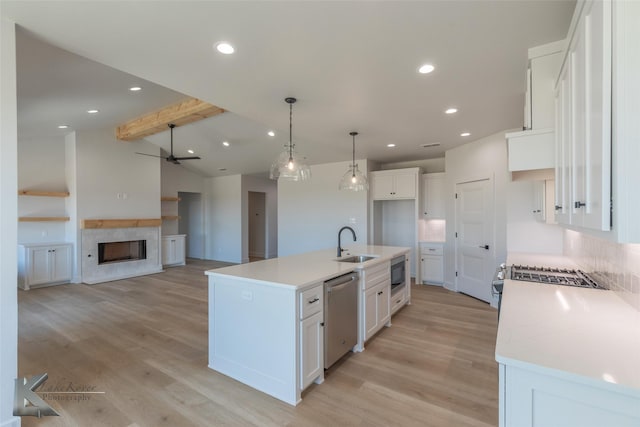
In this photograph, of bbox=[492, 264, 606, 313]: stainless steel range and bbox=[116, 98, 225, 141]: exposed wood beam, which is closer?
bbox=[492, 264, 606, 313]: stainless steel range

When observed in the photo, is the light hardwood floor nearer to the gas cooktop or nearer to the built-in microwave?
the built-in microwave

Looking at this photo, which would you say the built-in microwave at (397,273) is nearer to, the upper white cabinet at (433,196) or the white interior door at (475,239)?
the white interior door at (475,239)

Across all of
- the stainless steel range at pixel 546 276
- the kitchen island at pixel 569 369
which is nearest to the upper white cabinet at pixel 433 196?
the stainless steel range at pixel 546 276

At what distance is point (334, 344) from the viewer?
2.58 meters

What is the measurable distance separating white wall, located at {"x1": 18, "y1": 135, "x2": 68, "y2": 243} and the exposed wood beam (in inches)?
49.7

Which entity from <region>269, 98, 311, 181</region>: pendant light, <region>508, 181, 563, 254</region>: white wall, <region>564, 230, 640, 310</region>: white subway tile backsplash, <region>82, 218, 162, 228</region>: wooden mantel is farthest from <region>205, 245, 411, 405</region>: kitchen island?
<region>82, 218, 162, 228</region>: wooden mantel

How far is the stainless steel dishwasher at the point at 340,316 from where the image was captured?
8.14 ft

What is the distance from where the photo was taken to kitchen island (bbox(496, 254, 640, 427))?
2.91ft

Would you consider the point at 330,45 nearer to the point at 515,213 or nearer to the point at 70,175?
the point at 515,213

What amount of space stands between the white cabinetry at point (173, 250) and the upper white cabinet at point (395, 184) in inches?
216

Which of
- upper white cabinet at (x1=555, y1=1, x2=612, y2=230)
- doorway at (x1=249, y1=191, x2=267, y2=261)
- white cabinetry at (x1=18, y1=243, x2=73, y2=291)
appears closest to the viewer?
upper white cabinet at (x1=555, y1=1, x2=612, y2=230)

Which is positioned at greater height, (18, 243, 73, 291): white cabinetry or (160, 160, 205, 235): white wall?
(160, 160, 205, 235): white wall

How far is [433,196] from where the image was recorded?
5953 mm

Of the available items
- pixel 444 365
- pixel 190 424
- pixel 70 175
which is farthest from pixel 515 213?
pixel 70 175
